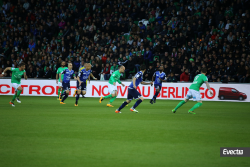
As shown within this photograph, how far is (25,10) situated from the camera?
1258 inches

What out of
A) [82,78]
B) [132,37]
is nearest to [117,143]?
[82,78]

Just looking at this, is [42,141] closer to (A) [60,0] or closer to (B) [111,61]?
(B) [111,61]

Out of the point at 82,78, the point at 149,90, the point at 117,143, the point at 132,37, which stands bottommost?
the point at 149,90

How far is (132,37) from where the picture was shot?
2552cm

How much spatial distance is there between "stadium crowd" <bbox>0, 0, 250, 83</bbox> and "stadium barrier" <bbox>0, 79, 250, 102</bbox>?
0.66 meters

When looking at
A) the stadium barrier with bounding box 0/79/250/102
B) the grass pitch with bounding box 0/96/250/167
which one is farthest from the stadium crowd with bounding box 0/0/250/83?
the grass pitch with bounding box 0/96/250/167

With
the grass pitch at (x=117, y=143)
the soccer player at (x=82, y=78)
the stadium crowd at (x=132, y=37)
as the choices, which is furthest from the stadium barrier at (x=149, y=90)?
the grass pitch at (x=117, y=143)

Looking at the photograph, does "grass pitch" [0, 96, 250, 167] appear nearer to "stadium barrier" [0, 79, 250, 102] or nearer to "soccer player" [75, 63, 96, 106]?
"soccer player" [75, 63, 96, 106]

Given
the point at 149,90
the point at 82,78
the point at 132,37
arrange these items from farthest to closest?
the point at 132,37, the point at 149,90, the point at 82,78

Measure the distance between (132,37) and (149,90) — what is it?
4.62 metres

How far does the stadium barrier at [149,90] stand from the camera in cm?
2200

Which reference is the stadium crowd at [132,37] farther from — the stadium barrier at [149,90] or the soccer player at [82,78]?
the soccer player at [82,78]

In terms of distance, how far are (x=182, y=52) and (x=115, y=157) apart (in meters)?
17.7

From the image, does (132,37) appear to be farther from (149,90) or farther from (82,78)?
(82,78)
